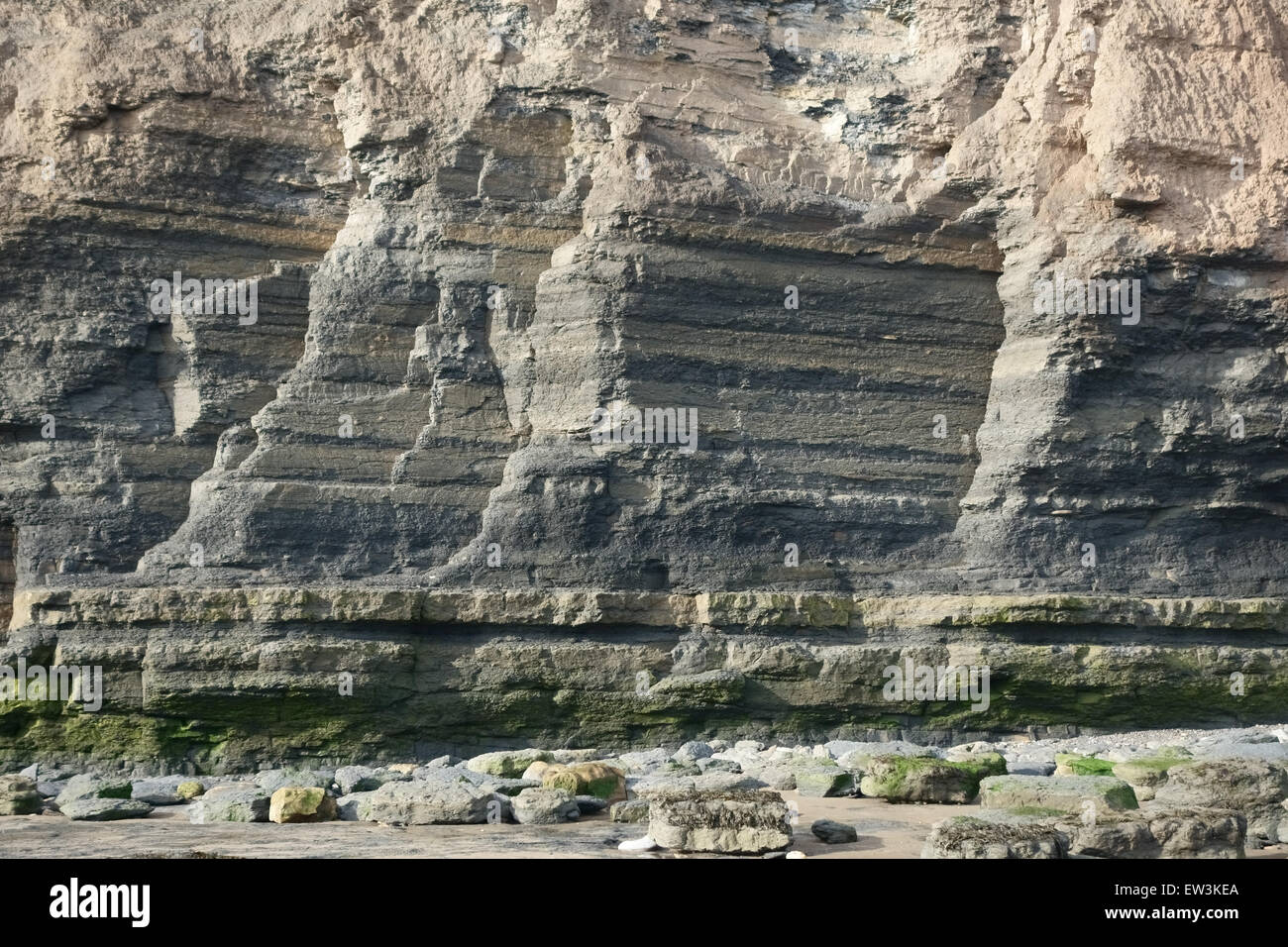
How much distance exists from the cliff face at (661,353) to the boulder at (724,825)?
6344 mm

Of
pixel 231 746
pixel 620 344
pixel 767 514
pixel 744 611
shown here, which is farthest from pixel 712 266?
pixel 231 746

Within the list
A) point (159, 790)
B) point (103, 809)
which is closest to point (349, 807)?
point (103, 809)

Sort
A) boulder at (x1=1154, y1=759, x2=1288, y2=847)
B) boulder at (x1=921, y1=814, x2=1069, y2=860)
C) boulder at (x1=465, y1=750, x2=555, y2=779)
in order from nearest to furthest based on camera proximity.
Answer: boulder at (x1=921, y1=814, x2=1069, y2=860) < boulder at (x1=1154, y1=759, x2=1288, y2=847) < boulder at (x1=465, y1=750, x2=555, y2=779)

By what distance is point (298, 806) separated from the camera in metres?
11.8

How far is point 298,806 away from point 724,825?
3656mm

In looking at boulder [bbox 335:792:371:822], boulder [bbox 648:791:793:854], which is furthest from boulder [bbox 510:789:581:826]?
boulder [bbox 648:791:793:854]

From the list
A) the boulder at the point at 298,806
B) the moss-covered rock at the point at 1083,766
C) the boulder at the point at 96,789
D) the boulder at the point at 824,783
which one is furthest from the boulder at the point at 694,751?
the boulder at the point at 96,789

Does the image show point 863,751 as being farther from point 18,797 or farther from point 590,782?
point 18,797

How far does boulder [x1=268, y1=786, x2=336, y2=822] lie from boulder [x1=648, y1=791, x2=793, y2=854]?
2.95m

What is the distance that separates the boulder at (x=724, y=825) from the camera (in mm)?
9969

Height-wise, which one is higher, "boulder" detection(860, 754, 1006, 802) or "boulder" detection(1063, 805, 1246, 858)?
"boulder" detection(1063, 805, 1246, 858)

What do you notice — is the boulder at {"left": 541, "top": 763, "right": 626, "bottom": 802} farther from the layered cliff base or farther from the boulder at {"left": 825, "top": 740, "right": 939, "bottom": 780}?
the layered cliff base

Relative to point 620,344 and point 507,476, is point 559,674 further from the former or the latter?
point 620,344

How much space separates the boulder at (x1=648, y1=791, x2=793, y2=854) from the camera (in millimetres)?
9969
